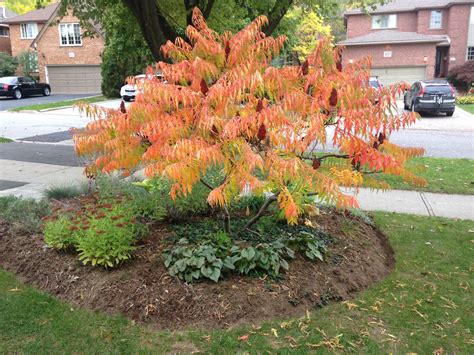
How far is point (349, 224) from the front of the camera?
604 centimetres

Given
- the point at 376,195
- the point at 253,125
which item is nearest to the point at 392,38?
the point at 376,195

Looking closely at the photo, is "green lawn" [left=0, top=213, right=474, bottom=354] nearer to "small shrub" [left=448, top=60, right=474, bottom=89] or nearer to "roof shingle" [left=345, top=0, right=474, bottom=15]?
"small shrub" [left=448, top=60, right=474, bottom=89]

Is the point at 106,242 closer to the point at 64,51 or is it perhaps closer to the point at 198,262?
the point at 198,262

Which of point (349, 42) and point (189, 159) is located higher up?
point (349, 42)

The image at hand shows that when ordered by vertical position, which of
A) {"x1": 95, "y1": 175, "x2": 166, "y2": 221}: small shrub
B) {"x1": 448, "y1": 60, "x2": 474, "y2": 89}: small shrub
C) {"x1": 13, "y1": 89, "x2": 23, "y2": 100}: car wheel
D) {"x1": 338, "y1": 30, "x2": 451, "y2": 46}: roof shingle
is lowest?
{"x1": 95, "y1": 175, "x2": 166, "y2": 221}: small shrub

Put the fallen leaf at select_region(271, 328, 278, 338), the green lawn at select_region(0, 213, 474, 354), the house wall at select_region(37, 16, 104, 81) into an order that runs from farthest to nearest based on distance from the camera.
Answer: the house wall at select_region(37, 16, 104, 81), the fallen leaf at select_region(271, 328, 278, 338), the green lawn at select_region(0, 213, 474, 354)

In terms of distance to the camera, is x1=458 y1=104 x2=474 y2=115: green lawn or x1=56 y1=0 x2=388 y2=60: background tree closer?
x1=56 y1=0 x2=388 y2=60: background tree

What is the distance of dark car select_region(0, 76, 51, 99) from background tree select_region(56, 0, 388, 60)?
77.1 feet

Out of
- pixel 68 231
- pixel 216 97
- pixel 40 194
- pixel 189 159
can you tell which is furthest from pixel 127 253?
pixel 40 194

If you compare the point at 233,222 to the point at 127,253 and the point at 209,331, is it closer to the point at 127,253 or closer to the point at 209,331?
the point at 127,253

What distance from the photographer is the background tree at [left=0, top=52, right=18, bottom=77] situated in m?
41.2

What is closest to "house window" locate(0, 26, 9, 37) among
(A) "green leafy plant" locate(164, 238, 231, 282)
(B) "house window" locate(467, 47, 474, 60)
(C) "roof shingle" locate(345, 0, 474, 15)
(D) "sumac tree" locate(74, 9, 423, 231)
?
(C) "roof shingle" locate(345, 0, 474, 15)

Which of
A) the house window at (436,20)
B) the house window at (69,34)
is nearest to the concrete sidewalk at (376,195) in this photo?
the house window at (69,34)

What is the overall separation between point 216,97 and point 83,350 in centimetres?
233
